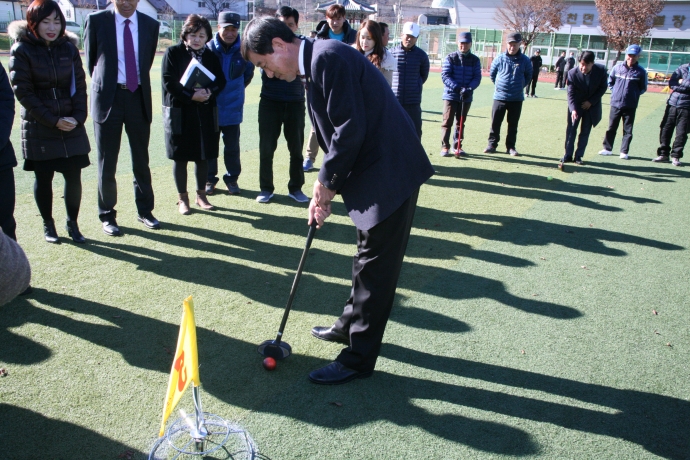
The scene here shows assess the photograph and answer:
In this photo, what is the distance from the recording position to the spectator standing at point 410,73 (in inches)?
280

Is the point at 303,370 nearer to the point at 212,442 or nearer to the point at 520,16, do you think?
the point at 212,442

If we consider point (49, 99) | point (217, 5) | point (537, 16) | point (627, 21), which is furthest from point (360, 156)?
point (217, 5)

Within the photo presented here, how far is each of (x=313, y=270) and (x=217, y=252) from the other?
35.8 inches

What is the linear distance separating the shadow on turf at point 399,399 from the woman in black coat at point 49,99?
1.51 meters

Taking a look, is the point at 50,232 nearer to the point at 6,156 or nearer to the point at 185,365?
the point at 6,156

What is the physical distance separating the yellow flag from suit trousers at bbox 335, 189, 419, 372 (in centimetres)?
112

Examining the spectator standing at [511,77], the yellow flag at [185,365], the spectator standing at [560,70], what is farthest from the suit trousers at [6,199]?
the spectator standing at [560,70]

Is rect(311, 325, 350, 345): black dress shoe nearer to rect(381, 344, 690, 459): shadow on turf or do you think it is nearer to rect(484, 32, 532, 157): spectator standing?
rect(381, 344, 690, 459): shadow on turf

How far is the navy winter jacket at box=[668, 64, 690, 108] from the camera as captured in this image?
8.87 meters

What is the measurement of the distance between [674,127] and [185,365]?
32.2ft

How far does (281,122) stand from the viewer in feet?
20.3

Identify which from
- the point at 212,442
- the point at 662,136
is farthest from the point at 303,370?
the point at 662,136

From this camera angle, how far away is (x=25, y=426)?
104 inches

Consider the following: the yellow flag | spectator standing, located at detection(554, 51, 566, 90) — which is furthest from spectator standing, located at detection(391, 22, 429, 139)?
spectator standing, located at detection(554, 51, 566, 90)
